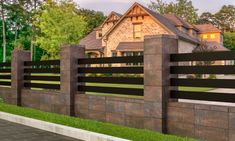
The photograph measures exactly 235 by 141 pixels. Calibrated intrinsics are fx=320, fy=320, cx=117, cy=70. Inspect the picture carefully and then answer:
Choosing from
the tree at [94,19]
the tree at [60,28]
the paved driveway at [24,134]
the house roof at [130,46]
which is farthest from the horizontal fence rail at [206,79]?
the tree at [94,19]

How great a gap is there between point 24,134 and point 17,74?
5857 mm

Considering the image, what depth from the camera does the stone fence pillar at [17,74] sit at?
533 inches

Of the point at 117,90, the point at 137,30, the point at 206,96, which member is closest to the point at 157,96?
the point at 206,96

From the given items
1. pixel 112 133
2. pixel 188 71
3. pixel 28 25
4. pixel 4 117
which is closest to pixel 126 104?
pixel 112 133

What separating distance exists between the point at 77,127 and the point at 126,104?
1.51 metres

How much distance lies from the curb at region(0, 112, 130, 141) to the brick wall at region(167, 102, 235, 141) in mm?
1649

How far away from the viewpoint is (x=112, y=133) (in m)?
7.63

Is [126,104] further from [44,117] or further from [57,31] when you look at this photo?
[57,31]

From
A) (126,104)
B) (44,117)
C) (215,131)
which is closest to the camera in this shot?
(215,131)

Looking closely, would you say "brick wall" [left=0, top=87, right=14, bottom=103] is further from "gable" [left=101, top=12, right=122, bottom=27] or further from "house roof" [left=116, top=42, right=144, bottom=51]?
"gable" [left=101, top=12, right=122, bottom=27]

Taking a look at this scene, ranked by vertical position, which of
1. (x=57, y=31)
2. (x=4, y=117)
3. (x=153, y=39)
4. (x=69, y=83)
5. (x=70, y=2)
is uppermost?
(x=70, y=2)

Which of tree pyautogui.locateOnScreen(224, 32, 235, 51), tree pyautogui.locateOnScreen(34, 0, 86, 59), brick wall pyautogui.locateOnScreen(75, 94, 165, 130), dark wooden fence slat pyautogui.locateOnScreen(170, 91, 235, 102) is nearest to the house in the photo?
tree pyautogui.locateOnScreen(34, 0, 86, 59)

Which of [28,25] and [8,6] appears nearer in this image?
[8,6]

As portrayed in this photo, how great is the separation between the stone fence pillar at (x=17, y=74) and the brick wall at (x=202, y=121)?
25.6ft
